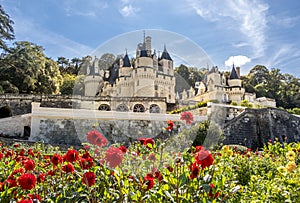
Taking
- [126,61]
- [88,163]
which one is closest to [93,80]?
[126,61]

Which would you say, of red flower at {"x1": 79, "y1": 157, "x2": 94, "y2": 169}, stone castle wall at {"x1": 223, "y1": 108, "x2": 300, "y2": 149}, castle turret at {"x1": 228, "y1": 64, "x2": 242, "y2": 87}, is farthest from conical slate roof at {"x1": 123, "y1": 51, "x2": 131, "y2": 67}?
castle turret at {"x1": 228, "y1": 64, "x2": 242, "y2": 87}

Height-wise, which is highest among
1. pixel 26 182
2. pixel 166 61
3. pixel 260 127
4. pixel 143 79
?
pixel 166 61

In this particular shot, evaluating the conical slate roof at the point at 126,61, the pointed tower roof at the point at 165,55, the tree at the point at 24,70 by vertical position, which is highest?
the tree at the point at 24,70

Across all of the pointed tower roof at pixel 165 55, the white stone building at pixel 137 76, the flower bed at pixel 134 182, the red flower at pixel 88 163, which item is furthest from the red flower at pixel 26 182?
the pointed tower roof at pixel 165 55

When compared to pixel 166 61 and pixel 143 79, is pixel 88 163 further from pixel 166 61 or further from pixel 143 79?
pixel 166 61

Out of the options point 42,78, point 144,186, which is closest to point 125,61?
point 144,186

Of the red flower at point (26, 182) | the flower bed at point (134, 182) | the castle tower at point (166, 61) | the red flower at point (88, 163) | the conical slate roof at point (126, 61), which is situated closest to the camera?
the red flower at point (26, 182)

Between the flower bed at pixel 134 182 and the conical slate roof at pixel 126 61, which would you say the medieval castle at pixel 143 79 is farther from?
the flower bed at pixel 134 182

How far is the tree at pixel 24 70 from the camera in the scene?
79.8 feet

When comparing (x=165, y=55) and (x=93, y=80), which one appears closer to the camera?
(x=165, y=55)

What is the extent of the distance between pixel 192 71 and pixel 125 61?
0.94 metres

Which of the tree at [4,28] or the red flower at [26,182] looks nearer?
the red flower at [26,182]

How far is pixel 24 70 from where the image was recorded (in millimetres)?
24391

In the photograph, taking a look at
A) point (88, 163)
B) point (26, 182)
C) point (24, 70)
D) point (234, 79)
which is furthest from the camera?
point (234, 79)
